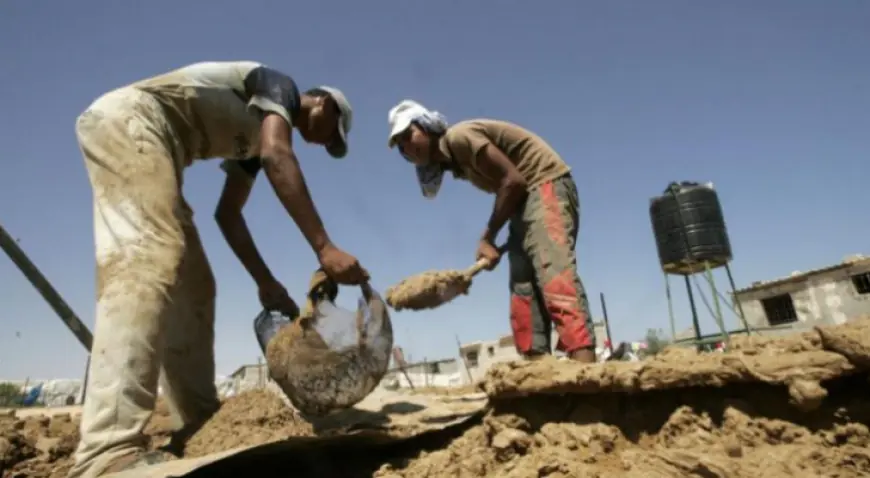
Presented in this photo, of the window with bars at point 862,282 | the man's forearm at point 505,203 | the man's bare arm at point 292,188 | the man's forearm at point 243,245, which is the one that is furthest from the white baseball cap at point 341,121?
the window with bars at point 862,282

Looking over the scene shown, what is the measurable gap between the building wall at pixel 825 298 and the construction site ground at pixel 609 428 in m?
16.8

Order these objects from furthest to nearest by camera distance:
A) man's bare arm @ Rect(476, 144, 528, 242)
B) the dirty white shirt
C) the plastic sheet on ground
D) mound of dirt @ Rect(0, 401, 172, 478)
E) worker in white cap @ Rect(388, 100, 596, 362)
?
1. man's bare arm @ Rect(476, 144, 528, 242)
2. worker in white cap @ Rect(388, 100, 596, 362)
3. the dirty white shirt
4. mound of dirt @ Rect(0, 401, 172, 478)
5. the plastic sheet on ground

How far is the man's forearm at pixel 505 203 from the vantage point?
3.13m

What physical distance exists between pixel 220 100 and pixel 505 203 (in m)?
1.74

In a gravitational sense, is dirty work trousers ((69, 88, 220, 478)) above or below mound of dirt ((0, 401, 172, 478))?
above

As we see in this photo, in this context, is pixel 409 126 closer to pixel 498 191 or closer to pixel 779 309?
pixel 498 191

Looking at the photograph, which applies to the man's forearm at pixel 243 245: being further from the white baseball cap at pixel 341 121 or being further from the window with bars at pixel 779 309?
the window with bars at pixel 779 309

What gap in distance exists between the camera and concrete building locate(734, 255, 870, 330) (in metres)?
16.2

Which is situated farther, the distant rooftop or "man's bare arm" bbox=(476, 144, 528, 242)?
the distant rooftop

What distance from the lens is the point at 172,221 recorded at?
2.03 metres

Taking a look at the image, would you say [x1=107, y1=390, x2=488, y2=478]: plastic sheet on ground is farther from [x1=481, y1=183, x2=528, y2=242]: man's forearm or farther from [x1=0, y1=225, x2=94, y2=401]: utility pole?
[x1=0, y1=225, x2=94, y2=401]: utility pole

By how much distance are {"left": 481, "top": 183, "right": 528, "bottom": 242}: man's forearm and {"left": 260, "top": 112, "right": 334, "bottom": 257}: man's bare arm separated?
1.37m

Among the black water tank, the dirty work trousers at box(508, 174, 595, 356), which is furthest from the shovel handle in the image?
the black water tank

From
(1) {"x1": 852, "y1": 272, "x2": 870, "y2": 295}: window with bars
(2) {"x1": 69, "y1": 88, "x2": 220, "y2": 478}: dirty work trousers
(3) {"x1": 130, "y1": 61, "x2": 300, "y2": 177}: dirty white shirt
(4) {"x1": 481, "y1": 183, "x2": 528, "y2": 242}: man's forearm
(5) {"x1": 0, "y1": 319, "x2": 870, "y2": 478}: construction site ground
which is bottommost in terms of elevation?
(5) {"x1": 0, "y1": 319, "x2": 870, "y2": 478}: construction site ground
